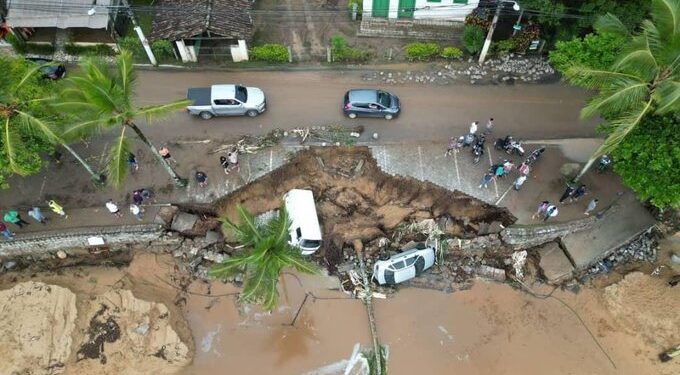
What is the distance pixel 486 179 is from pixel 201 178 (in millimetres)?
12938

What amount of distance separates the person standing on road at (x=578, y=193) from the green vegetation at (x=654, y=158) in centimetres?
301

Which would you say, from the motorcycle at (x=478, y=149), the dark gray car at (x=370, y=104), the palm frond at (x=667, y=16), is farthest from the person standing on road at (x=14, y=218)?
the palm frond at (x=667, y=16)

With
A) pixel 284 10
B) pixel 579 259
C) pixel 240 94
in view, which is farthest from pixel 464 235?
pixel 284 10

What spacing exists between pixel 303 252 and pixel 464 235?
7689 mm

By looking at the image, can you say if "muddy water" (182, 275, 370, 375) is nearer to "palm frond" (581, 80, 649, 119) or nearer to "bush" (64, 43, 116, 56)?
"palm frond" (581, 80, 649, 119)

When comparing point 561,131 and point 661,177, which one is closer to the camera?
point 661,177

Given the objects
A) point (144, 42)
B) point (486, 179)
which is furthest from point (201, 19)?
point (486, 179)

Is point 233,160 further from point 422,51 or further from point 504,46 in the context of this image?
point 504,46

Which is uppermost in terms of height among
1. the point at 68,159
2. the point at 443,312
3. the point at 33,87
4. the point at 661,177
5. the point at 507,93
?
the point at 33,87

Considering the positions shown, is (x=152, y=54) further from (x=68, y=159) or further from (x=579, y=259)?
(x=579, y=259)

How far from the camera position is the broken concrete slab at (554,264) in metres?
23.8

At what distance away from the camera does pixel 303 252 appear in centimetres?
2369

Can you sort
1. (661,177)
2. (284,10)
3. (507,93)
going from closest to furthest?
1. (661,177)
2. (507,93)
3. (284,10)

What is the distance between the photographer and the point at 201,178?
23.2 m
